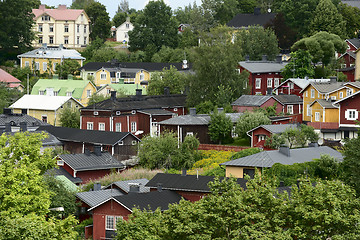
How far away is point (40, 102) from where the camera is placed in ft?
256

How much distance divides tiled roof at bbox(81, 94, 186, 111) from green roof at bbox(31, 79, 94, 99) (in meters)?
14.6

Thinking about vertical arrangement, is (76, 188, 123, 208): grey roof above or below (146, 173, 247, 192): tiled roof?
below

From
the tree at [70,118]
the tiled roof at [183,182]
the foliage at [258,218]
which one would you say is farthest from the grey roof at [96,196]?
the tree at [70,118]

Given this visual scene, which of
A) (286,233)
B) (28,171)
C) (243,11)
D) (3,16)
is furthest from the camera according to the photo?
(243,11)

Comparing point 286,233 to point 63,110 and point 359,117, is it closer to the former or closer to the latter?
point 359,117

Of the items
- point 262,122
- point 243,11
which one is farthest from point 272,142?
point 243,11

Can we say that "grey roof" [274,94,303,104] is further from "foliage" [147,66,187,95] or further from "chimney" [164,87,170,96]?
"foliage" [147,66,187,95]

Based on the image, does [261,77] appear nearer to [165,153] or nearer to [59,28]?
[165,153]

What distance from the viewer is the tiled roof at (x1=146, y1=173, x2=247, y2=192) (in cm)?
4550

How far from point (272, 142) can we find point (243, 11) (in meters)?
67.1

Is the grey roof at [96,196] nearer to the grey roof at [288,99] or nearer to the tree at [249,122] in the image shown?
the tree at [249,122]

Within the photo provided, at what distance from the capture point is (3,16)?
104 meters

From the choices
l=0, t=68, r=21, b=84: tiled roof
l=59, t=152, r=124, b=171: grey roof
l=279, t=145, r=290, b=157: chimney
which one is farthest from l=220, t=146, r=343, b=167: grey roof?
l=0, t=68, r=21, b=84: tiled roof

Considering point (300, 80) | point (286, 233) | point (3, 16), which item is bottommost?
point (286, 233)
